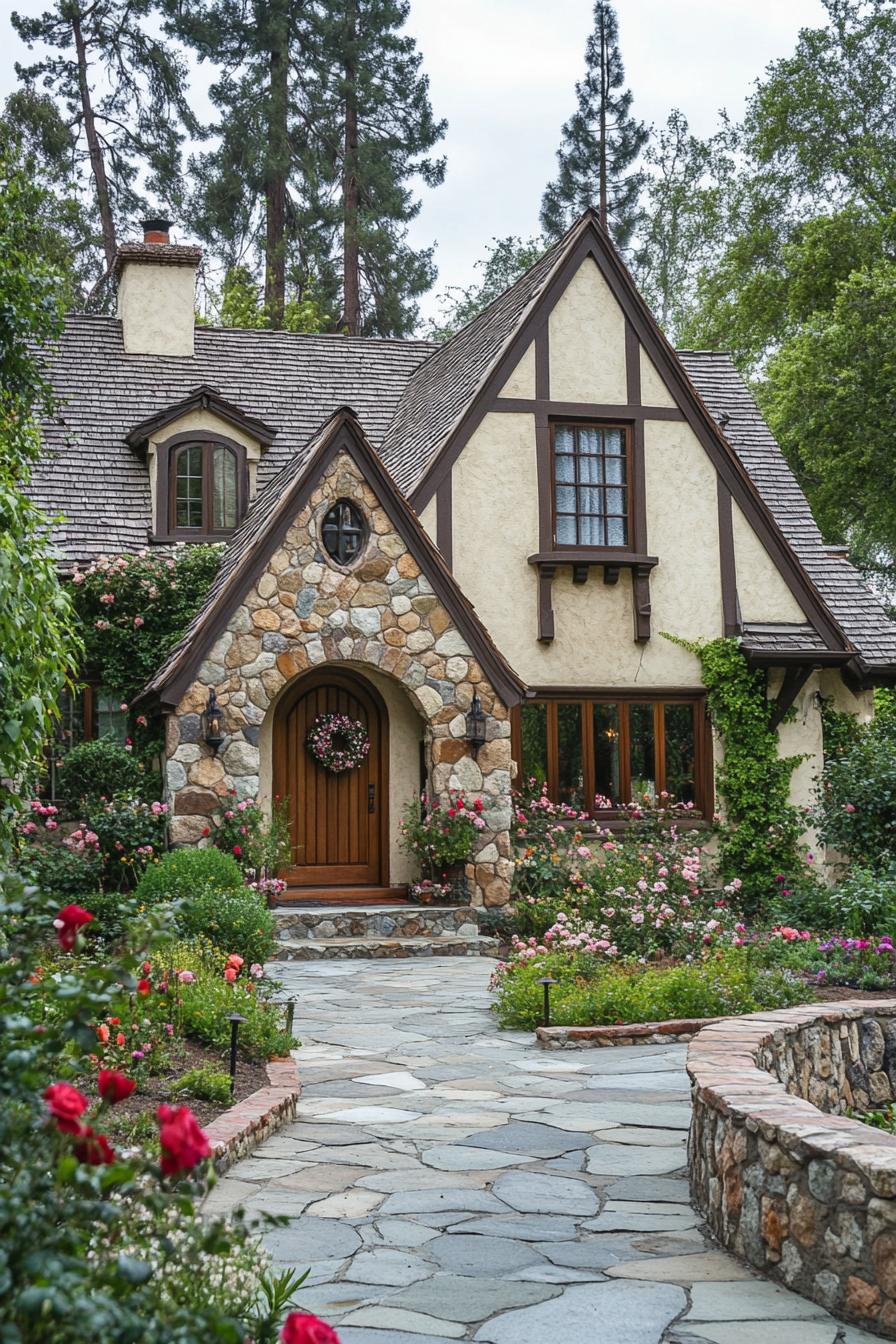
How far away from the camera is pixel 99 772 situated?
13.7 meters

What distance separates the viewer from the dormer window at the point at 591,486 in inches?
640

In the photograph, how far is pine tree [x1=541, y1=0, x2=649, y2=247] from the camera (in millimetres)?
31156

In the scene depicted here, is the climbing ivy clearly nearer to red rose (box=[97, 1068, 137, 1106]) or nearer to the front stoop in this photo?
the front stoop

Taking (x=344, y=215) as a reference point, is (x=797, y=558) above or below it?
below

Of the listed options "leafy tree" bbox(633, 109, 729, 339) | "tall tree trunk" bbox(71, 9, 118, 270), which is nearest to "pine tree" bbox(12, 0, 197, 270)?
"tall tree trunk" bbox(71, 9, 118, 270)

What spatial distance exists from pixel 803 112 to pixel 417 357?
40.2 ft

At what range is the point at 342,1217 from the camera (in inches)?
191

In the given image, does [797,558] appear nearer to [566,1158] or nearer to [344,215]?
[566,1158]

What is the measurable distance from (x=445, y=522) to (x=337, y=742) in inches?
110

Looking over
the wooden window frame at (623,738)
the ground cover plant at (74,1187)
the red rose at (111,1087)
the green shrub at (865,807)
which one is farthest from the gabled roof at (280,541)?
the red rose at (111,1087)

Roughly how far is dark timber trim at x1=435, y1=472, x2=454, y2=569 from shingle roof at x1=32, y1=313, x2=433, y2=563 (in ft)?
7.54

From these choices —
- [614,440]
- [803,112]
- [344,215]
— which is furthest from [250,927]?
[803,112]

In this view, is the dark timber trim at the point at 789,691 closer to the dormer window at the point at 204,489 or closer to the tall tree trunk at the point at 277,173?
the dormer window at the point at 204,489

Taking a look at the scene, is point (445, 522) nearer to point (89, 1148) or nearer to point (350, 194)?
point (89, 1148)
